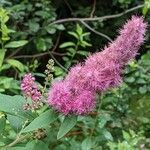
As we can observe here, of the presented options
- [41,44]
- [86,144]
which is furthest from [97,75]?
[41,44]

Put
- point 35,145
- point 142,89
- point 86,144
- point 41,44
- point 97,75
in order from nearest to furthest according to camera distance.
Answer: point 97,75 → point 35,145 → point 86,144 → point 142,89 → point 41,44

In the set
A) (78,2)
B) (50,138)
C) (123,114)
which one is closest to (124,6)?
(78,2)

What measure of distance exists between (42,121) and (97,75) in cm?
19

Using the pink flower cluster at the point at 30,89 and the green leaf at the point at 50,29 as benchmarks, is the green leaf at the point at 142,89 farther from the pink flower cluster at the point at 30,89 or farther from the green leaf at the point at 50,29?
the pink flower cluster at the point at 30,89

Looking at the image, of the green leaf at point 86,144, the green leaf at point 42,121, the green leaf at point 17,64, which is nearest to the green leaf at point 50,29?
the green leaf at point 17,64

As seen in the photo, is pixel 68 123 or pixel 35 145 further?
pixel 35 145

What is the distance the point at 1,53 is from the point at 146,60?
1064 millimetres

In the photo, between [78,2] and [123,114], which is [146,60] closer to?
[123,114]

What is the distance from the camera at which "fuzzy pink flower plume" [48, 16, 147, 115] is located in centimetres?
135

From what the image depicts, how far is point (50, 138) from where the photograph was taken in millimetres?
1641

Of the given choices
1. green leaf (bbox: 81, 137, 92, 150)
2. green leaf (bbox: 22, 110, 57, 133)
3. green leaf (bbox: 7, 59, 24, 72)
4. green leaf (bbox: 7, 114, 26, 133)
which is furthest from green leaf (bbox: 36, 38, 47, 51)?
green leaf (bbox: 22, 110, 57, 133)

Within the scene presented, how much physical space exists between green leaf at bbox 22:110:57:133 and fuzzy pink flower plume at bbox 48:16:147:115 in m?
0.04

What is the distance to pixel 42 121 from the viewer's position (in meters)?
1.41

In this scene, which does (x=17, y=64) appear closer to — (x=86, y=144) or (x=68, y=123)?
(x=86, y=144)
